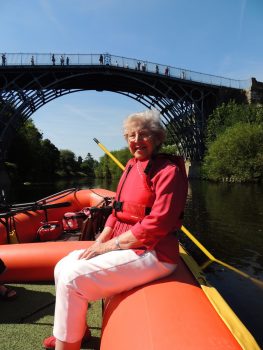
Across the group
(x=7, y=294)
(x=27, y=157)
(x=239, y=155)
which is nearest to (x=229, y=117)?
(x=239, y=155)

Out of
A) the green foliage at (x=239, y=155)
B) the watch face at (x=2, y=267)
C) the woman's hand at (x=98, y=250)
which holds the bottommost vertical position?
the watch face at (x=2, y=267)

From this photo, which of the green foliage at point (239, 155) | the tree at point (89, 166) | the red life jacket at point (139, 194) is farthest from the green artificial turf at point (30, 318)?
the tree at point (89, 166)

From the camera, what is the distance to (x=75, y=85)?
36469 millimetres

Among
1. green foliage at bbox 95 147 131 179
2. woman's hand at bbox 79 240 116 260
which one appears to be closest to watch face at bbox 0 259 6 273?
woman's hand at bbox 79 240 116 260

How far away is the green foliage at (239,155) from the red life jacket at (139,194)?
2886 cm

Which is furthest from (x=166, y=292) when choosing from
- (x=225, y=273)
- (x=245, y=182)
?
(x=245, y=182)

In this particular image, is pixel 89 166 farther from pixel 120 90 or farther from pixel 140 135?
pixel 140 135

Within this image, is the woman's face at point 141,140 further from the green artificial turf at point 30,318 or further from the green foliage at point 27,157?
the green foliage at point 27,157

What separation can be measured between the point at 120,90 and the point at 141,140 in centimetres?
3651

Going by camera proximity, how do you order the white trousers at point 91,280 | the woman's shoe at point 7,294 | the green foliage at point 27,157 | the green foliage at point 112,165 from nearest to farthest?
the white trousers at point 91,280, the woman's shoe at point 7,294, the green foliage at point 27,157, the green foliage at point 112,165

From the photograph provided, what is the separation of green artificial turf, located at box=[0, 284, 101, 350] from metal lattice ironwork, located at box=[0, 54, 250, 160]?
2980 centimetres

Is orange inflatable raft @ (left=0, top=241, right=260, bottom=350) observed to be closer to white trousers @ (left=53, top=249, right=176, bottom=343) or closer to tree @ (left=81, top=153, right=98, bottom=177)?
white trousers @ (left=53, top=249, right=176, bottom=343)

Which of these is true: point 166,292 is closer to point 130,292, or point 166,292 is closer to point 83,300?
point 130,292

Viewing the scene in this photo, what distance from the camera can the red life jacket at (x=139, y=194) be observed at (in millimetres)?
2363
